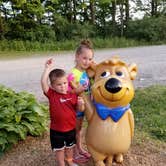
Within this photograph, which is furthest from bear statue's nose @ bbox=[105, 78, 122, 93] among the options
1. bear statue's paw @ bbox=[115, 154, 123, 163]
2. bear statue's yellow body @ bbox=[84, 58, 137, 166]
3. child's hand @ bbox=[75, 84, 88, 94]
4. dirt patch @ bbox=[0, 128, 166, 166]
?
dirt patch @ bbox=[0, 128, 166, 166]

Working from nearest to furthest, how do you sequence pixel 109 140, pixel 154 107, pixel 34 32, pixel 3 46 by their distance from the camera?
pixel 109 140, pixel 154 107, pixel 3 46, pixel 34 32

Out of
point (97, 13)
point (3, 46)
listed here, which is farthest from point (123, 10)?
point (3, 46)

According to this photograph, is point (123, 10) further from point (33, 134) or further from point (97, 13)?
point (33, 134)

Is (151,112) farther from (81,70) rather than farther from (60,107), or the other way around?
(60,107)

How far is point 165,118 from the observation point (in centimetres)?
553

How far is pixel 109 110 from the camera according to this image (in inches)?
143

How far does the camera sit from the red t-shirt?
12.0 ft

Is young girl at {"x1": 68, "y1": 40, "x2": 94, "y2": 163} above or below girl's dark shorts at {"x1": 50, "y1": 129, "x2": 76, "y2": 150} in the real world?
above

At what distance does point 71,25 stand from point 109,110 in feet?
73.0

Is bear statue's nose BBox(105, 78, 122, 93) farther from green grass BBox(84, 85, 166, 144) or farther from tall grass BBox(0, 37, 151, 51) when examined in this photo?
tall grass BBox(0, 37, 151, 51)

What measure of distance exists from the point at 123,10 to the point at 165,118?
2564cm

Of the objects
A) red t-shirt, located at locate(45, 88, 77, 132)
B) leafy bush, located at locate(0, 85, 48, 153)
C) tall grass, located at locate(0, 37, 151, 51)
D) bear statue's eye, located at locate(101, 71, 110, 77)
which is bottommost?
tall grass, located at locate(0, 37, 151, 51)

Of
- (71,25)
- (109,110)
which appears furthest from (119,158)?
(71,25)

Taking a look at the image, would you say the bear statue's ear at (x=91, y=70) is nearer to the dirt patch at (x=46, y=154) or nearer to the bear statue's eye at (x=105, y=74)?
the bear statue's eye at (x=105, y=74)
